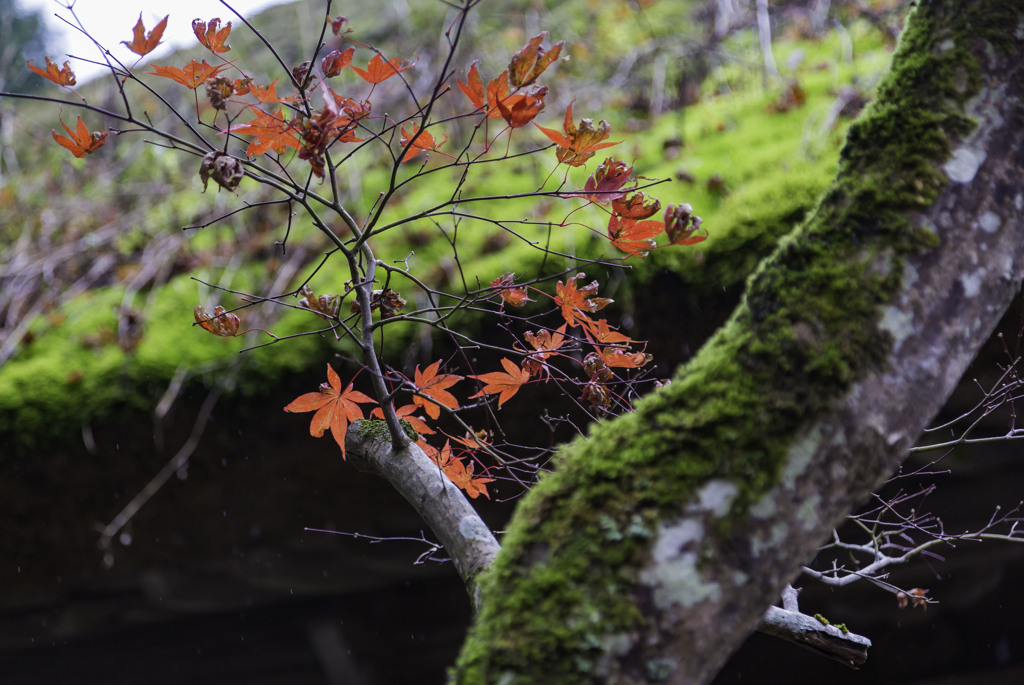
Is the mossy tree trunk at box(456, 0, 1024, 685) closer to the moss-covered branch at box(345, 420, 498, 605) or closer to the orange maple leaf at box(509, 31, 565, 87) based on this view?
the moss-covered branch at box(345, 420, 498, 605)

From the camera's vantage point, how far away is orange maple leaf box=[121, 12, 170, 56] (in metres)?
0.74

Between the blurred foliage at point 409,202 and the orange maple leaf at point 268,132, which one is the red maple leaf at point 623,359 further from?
the blurred foliage at point 409,202

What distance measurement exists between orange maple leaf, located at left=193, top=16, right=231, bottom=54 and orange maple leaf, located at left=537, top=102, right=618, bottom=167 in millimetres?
389

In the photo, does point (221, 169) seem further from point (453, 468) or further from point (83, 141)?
point (453, 468)

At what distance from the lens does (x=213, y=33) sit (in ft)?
2.49

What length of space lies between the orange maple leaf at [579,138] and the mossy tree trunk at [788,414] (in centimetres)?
29

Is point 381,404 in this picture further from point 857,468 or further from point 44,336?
point 44,336

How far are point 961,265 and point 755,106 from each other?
2495mm

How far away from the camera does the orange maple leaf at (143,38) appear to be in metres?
0.74

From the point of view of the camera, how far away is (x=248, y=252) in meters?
2.78

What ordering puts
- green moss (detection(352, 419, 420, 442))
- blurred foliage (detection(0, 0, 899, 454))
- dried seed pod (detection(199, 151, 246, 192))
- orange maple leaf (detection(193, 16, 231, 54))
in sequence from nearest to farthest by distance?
dried seed pod (detection(199, 151, 246, 192)) < orange maple leaf (detection(193, 16, 231, 54)) < green moss (detection(352, 419, 420, 442)) < blurred foliage (detection(0, 0, 899, 454))

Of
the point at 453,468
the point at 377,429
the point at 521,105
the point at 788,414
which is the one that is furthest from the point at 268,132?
the point at 788,414

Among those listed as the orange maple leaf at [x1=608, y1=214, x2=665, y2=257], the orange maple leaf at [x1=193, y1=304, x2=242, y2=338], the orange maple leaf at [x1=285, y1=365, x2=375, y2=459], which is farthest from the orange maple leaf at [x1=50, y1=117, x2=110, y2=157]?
the orange maple leaf at [x1=608, y1=214, x2=665, y2=257]

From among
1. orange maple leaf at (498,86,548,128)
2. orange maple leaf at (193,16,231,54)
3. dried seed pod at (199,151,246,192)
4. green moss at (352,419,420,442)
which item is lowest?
green moss at (352,419,420,442)
